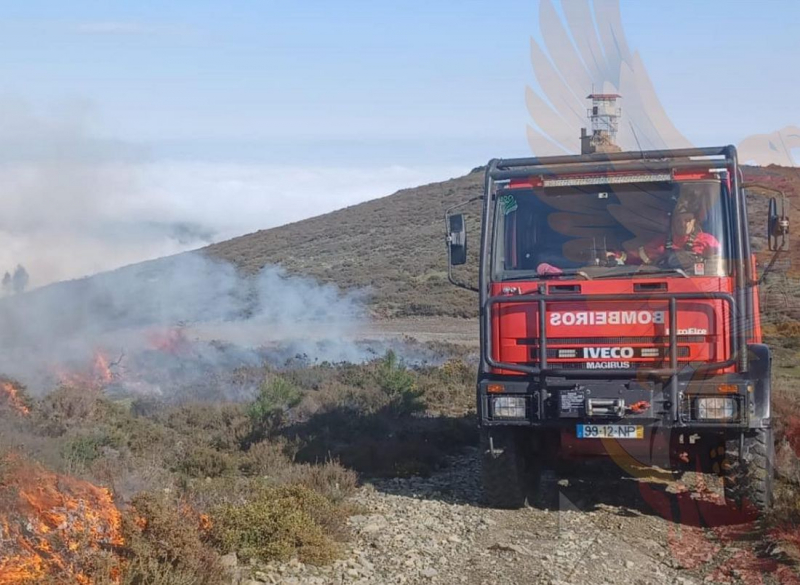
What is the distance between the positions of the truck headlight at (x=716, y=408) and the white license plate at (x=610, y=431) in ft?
1.66

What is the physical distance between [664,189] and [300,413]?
743cm

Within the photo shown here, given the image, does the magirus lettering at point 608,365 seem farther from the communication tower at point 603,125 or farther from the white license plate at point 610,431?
the communication tower at point 603,125

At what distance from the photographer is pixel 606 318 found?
318 inches

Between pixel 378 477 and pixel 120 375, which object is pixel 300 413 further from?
pixel 120 375

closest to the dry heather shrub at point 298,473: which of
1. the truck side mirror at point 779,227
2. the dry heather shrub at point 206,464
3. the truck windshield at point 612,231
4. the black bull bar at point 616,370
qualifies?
the dry heather shrub at point 206,464

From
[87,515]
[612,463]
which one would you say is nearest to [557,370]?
[612,463]

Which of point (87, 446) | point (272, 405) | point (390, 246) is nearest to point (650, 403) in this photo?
point (87, 446)

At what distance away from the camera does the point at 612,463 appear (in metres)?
10.3

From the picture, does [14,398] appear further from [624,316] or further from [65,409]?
[624,316]

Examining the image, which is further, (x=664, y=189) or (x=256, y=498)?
(x=664, y=189)

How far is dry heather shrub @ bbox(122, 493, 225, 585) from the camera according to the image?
5.77m

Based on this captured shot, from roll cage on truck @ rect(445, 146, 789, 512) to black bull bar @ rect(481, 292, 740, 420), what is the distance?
1 cm

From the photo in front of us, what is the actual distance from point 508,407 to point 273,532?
2.41 metres

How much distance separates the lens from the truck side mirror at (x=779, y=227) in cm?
835
